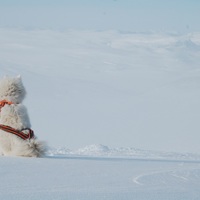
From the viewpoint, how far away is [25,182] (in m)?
4.05

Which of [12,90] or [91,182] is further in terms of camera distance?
[12,90]

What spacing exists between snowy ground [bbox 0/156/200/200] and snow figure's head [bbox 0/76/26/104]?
5.68ft

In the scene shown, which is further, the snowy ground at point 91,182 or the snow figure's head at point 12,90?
the snow figure's head at point 12,90

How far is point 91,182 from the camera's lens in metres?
4.21

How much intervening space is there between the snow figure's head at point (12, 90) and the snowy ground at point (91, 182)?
173 cm

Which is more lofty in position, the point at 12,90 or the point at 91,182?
the point at 12,90

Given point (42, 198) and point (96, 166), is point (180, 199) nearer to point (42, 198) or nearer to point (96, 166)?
point (42, 198)

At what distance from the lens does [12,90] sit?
276 inches

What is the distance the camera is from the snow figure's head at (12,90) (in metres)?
6.98

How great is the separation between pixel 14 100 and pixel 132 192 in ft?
11.4

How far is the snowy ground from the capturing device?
365 centimetres

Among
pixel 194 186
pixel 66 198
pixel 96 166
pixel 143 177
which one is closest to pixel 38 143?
pixel 96 166

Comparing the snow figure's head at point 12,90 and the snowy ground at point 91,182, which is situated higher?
the snow figure's head at point 12,90

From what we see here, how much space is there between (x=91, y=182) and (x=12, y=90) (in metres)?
3.08
